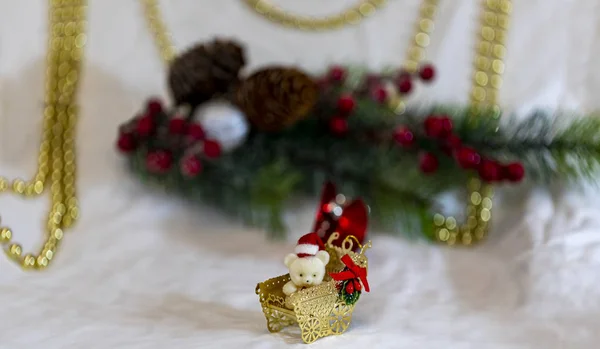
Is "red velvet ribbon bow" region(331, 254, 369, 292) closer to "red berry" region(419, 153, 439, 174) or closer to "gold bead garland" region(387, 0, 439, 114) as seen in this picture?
"red berry" region(419, 153, 439, 174)

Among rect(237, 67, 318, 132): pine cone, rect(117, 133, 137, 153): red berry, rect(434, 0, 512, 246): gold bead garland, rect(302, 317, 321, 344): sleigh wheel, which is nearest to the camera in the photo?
rect(302, 317, 321, 344): sleigh wheel

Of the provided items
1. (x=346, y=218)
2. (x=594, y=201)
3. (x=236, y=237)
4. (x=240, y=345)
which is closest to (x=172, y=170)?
(x=236, y=237)

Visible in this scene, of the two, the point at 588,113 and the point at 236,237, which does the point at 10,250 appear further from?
the point at 588,113

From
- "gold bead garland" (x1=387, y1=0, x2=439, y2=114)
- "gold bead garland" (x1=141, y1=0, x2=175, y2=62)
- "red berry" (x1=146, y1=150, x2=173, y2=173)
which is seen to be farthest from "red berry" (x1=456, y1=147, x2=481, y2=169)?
"gold bead garland" (x1=141, y1=0, x2=175, y2=62)

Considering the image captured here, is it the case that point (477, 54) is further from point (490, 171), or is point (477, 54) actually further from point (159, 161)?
point (159, 161)

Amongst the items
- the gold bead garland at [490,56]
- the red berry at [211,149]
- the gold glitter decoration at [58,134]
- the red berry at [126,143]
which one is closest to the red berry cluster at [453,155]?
the gold bead garland at [490,56]

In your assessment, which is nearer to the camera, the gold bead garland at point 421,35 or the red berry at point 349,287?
the red berry at point 349,287

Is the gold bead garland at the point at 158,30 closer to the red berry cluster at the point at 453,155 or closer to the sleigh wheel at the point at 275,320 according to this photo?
the red berry cluster at the point at 453,155
